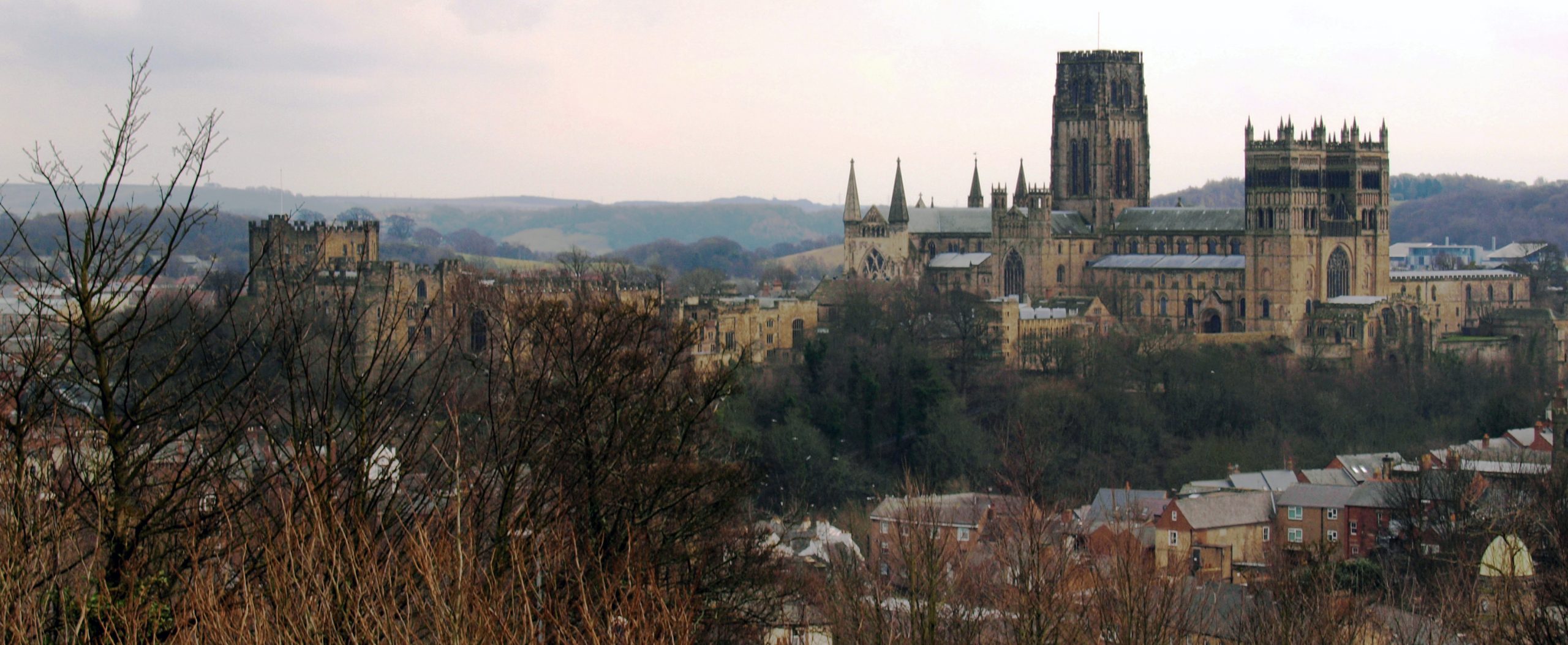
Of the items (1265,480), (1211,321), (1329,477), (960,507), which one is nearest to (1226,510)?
(960,507)

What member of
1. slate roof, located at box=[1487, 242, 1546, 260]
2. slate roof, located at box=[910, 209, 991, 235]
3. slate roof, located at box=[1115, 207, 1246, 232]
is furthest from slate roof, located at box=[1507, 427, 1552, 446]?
slate roof, located at box=[1487, 242, 1546, 260]

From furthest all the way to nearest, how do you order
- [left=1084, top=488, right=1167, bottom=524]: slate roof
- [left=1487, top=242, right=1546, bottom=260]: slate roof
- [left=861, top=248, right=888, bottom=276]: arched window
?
[left=1487, top=242, right=1546, bottom=260]: slate roof, [left=861, top=248, right=888, bottom=276]: arched window, [left=1084, top=488, right=1167, bottom=524]: slate roof

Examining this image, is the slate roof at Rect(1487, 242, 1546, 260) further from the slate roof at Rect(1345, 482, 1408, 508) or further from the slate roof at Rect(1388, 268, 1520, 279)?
the slate roof at Rect(1345, 482, 1408, 508)

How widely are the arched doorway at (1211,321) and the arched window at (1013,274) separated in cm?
883

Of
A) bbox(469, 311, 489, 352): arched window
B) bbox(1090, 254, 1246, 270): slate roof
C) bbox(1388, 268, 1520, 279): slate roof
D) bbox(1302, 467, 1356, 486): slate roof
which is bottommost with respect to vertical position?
bbox(1302, 467, 1356, 486): slate roof

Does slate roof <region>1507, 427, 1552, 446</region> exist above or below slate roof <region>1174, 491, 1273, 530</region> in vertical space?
above

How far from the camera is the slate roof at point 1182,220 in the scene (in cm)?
8581

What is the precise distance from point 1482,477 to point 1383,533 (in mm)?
2873

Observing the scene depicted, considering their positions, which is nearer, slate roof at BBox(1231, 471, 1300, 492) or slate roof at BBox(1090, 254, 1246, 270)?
slate roof at BBox(1231, 471, 1300, 492)

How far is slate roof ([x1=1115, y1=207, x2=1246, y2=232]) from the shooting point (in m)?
85.8

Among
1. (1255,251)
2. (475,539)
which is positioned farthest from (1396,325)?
(475,539)

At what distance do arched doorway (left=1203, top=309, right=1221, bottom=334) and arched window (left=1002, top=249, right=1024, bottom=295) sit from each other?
29.0ft

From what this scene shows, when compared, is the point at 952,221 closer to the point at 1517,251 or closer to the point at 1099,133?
the point at 1099,133

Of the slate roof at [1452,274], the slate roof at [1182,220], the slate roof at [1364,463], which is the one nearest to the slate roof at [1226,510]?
the slate roof at [1364,463]
